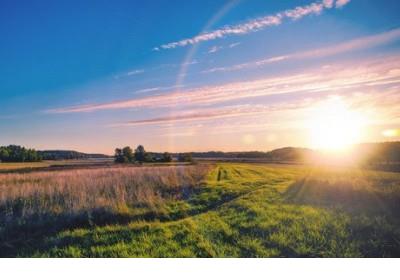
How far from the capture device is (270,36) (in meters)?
4.87

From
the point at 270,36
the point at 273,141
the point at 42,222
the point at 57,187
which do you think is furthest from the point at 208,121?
the point at 57,187

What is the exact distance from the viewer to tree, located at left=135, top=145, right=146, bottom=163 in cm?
678

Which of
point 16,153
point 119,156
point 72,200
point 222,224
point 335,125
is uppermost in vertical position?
point 335,125

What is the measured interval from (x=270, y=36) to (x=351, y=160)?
2643 millimetres

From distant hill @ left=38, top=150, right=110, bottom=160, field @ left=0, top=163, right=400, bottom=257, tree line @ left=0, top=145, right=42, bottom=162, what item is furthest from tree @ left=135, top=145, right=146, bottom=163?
A: tree line @ left=0, top=145, right=42, bottom=162

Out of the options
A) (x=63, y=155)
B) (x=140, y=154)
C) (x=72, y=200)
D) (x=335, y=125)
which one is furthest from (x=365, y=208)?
(x=63, y=155)

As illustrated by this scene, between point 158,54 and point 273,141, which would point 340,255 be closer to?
point 273,141

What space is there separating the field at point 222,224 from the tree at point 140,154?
96 centimetres

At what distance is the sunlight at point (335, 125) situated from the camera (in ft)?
15.6

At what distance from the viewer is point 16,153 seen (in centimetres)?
689

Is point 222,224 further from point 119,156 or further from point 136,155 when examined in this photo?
point 119,156

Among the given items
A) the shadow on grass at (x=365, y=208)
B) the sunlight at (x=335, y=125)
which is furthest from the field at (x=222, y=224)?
the sunlight at (x=335, y=125)

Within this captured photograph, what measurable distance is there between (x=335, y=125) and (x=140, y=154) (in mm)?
4491

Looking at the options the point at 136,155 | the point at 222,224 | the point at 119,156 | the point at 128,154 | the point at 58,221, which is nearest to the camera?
the point at 222,224
